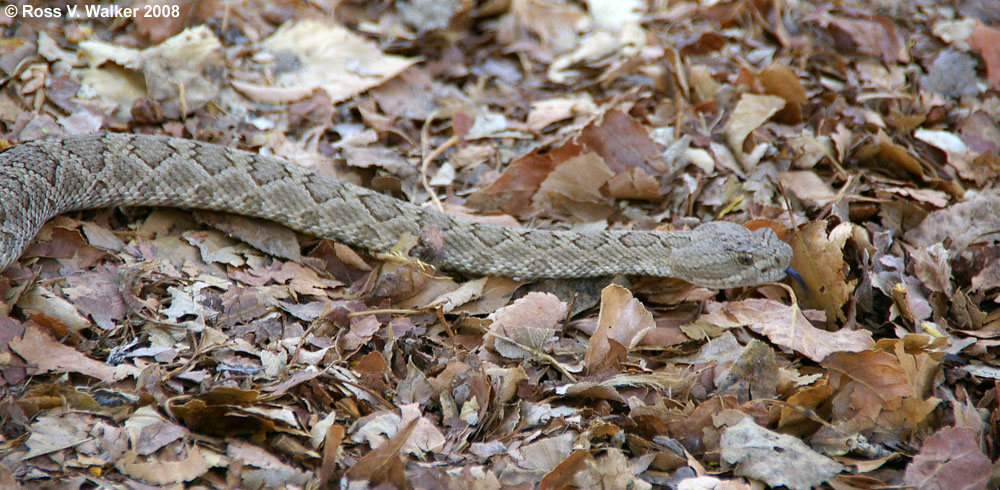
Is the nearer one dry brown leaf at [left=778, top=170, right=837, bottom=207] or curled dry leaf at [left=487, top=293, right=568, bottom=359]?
curled dry leaf at [left=487, top=293, right=568, bottom=359]

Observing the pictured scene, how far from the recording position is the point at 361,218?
226 inches

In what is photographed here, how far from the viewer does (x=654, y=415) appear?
4273 mm

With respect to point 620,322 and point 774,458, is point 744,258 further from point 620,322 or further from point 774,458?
point 774,458

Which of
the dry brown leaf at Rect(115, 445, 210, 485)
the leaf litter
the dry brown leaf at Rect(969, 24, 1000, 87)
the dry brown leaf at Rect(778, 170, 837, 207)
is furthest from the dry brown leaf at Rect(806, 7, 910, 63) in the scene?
the dry brown leaf at Rect(115, 445, 210, 485)

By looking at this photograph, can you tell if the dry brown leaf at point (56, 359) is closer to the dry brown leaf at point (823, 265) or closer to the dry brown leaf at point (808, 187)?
the dry brown leaf at point (823, 265)

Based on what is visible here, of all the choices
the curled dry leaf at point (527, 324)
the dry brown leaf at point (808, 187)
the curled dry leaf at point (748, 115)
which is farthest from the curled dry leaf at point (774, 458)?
the curled dry leaf at point (748, 115)

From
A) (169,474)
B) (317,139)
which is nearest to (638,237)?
(317,139)

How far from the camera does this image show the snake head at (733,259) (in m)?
5.48

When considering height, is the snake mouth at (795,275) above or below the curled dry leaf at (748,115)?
below

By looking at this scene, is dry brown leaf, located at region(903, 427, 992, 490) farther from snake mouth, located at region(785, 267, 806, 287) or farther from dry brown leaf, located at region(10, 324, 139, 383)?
dry brown leaf, located at region(10, 324, 139, 383)

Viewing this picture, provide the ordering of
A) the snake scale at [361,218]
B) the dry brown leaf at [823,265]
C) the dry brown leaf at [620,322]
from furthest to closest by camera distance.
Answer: the snake scale at [361,218] → the dry brown leaf at [823,265] → the dry brown leaf at [620,322]

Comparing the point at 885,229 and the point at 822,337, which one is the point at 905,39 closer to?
the point at 885,229

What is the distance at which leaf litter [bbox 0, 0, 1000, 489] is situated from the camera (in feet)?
13.2

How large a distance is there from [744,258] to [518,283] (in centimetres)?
173
